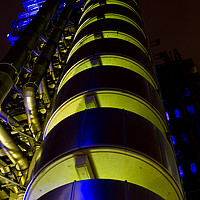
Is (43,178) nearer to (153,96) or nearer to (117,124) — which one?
(117,124)

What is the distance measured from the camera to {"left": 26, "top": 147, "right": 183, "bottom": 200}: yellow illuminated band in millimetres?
6891

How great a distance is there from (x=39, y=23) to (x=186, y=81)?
11.3 meters

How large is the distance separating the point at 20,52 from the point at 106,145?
9094 mm

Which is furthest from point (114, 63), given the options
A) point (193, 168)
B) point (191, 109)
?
point (191, 109)

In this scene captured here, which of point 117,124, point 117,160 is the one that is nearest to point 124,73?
point 117,124

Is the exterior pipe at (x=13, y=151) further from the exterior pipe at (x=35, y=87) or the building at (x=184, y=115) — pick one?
the building at (x=184, y=115)

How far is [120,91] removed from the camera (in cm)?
913

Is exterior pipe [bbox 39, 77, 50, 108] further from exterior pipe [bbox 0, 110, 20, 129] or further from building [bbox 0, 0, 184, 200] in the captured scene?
exterior pipe [bbox 0, 110, 20, 129]

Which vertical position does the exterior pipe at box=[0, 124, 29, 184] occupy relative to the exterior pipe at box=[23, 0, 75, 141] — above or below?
below

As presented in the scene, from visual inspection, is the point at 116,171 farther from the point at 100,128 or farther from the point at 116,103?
the point at 116,103

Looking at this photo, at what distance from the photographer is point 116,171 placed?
7328 millimetres

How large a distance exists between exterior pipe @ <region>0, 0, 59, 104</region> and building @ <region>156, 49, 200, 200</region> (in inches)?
379

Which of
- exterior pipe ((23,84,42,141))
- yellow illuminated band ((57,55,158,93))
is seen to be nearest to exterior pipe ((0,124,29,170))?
exterior pipe ((23,84,42,141))

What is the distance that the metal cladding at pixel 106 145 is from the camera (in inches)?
241
